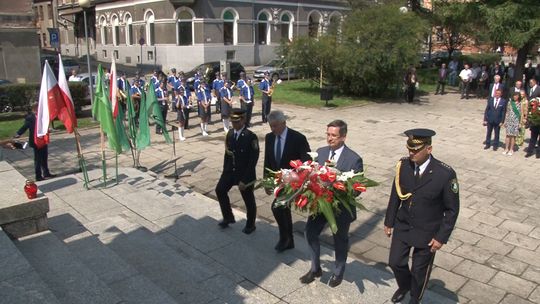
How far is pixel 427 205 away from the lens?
4.36 m

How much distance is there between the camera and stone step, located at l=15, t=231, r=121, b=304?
3816 millimetres

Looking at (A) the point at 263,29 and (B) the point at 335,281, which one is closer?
(B) the point at 335,281

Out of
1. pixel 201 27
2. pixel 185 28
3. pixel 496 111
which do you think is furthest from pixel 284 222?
pixel 185 28

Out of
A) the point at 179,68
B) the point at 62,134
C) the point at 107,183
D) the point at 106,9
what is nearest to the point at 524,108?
the point at 107,183

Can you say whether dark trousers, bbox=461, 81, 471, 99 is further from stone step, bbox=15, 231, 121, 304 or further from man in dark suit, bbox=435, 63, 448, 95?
stone step, bbox=15, 231, 121, 304

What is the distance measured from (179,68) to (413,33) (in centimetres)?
2058

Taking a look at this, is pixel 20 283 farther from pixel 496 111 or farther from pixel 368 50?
pixel 368 50

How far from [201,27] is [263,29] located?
6600mm

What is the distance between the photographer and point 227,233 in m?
6.69

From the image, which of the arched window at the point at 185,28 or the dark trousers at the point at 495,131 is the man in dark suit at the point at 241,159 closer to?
the dark trousers at the point at 495,131

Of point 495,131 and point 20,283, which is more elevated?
point 20,283

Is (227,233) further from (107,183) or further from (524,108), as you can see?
(524,108)

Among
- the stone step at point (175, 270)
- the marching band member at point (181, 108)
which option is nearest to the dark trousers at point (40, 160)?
the stone step at point (175, 270)

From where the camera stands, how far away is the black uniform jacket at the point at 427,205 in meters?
4.25
